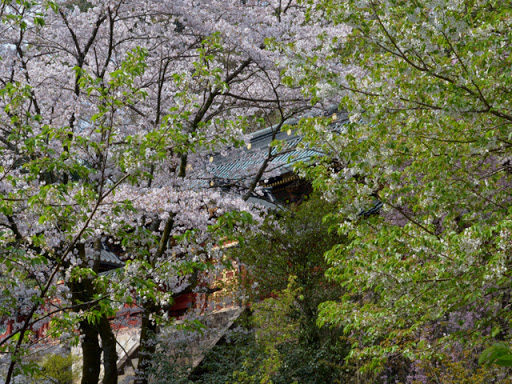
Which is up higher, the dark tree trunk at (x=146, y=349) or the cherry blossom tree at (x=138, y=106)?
the cherry blossom tree at (x=138, y=106)

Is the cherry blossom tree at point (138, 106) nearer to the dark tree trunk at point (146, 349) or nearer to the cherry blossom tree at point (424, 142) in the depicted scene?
the dark tree trunk at point (146, 349)

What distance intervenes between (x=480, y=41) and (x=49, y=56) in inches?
353

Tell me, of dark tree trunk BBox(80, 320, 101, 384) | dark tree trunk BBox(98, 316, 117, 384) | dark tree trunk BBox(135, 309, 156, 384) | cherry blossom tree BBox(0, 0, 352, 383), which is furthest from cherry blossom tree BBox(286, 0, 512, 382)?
dark tree trunk BBox(135, 309, 156, 384)

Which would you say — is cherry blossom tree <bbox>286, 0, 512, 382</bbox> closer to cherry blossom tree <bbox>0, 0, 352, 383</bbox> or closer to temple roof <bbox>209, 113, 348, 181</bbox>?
cherry blossom tree <bbox>0, 0, 352, 383</bbox>

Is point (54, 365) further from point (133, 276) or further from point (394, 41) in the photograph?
point (394, 41)

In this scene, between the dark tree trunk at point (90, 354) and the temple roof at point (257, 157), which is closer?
the dark tree trunk at point (90, 354)

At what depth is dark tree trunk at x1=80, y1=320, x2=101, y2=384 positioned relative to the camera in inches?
347

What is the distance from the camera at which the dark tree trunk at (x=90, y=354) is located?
8.80 metres

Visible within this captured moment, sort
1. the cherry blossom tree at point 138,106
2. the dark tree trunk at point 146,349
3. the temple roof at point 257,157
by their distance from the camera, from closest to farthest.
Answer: the cherry blossom tree at point 138,106, the dark tree trunk at point 146,349, the temple roof at point 257,157

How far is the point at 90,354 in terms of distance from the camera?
8.84m

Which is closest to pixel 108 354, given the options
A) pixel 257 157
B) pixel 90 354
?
pixel 90 354

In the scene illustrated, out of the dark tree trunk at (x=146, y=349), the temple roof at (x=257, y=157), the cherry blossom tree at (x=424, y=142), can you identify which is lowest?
the dark tree trunk at (x=146, y=349)

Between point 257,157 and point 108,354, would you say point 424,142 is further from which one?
point 257,157

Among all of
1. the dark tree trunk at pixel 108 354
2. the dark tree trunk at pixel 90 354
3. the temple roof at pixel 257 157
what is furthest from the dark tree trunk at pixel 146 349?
the temple roof at pixel 257 157
